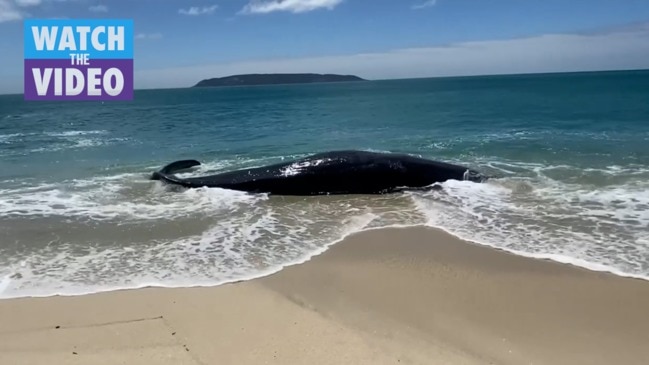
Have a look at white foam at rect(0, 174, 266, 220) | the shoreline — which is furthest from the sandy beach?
white foam at rect(0, 174, 266, 220)

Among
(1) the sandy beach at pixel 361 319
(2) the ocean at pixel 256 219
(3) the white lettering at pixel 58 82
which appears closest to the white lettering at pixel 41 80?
(3) the white lettering at pixel 58 82

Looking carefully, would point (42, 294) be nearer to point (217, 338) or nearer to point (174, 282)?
point (174, 282)

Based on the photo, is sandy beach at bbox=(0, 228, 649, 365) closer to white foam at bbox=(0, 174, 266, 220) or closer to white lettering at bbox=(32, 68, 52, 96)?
white foam at bbox=(0, 174, 266, 220)

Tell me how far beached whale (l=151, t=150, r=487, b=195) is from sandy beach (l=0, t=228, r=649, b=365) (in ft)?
13.1

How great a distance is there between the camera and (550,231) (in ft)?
27.9

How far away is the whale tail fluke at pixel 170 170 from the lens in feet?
41.1

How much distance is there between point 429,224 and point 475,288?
262cm

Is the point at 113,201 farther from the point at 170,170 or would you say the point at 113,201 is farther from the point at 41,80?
the point at 41,80

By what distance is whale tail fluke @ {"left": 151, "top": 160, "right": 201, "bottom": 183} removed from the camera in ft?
41.1

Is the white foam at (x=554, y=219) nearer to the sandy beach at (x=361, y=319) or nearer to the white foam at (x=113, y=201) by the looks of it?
the sandy beach at (x=361, y=319)

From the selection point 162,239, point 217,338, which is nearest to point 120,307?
point 217,338

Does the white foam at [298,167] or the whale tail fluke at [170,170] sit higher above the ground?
the white foam at [298,167]

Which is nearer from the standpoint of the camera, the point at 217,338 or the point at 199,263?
the point at 217,338

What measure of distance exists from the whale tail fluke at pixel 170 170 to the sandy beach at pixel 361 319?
626cm
